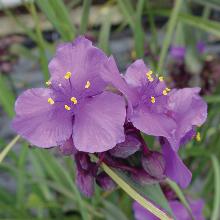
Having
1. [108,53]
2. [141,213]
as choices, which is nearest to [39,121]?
[141,213]

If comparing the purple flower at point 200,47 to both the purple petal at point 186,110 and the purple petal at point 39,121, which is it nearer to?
the purple petal at point 186,110

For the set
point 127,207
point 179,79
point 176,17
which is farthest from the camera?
point 179,79

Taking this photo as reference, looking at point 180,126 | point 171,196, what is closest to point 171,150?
point 180,126

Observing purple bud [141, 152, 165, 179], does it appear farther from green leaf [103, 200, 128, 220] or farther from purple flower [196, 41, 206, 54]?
purple flower [196, 41, 206, 54]

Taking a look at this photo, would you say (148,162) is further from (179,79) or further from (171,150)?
(179,79)

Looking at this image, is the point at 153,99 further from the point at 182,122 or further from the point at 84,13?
the point at 84,13

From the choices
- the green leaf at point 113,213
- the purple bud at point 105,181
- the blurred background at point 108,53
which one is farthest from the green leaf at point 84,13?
the purple bud at point 105,181

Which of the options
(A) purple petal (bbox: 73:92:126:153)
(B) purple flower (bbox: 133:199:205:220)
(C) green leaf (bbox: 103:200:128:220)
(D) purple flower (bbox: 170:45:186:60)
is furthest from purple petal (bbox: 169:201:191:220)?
(D) purple flower (bbox: 170:45:186:60)
